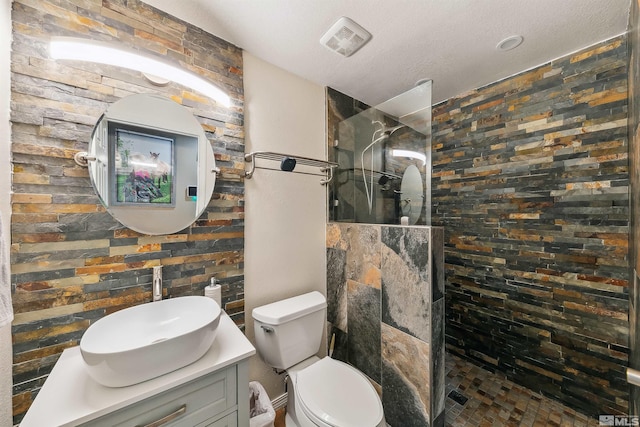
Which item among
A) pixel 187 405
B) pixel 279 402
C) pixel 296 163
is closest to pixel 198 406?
pixel 187 405

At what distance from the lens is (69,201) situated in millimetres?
976

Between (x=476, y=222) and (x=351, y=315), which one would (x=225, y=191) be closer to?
(x=351, y=315)

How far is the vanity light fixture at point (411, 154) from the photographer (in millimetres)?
1570

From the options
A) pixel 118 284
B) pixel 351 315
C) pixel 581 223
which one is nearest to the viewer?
pixel 118 284

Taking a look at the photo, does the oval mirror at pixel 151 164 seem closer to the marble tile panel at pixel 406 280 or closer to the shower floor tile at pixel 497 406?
the marble tile panel at pixel 406 280

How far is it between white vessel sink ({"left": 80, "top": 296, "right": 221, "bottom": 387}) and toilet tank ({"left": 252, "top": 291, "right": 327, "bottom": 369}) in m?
0.39

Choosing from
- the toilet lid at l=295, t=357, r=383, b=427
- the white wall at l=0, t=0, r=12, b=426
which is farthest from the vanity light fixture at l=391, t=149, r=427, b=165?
the white wall at l=0, t=0, r=12, b=426

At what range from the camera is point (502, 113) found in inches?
72.9

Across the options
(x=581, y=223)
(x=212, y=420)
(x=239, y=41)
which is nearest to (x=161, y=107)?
(x=239, y=41)

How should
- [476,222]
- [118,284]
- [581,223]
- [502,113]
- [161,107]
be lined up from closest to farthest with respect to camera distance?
[118,284] → [161,107] → [581,223] → [502,113] → [476,222]

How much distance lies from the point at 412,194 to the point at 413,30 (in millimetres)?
981

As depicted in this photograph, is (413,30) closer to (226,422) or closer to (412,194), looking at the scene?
(412,194)

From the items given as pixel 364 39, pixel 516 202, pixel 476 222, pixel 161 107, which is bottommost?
pixel 476 222

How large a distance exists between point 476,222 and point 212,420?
7.33ft
